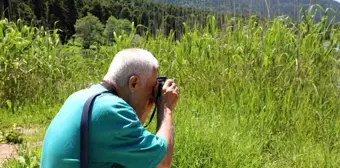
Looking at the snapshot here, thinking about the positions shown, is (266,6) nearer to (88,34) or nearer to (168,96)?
(168,96)

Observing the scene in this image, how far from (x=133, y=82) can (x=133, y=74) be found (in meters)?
0.04

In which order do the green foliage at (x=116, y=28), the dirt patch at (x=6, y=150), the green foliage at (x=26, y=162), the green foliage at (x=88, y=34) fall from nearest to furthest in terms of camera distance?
the green foliage at (x=26, y=162), the dirt patch at (x=6, y=150), the green foliage at (x=116, y=28), the green foliage at (x=88, y=34)

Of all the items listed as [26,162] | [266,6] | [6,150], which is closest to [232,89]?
[266,6]

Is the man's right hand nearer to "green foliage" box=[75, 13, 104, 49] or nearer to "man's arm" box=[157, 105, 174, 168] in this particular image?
"man's arm" box=[157, 105, 174, 168]

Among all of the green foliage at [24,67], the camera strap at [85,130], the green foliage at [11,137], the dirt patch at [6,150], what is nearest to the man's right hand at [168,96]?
the camera strap at [85,130]

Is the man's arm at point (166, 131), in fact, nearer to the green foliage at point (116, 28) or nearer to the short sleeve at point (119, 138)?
the short sleeve at point (119, 138)

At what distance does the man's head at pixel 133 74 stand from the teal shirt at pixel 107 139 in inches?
3.9

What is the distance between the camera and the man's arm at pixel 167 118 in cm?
193

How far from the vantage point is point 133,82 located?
1845mm

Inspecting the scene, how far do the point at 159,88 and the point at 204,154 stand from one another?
3.89ft

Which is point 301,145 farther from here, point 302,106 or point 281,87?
point 281,87

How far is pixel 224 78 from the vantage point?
4461mm

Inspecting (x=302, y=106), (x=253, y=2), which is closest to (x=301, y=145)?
(x=302, y=106)

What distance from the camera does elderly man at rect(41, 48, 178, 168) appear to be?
172cm
